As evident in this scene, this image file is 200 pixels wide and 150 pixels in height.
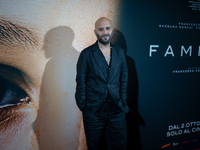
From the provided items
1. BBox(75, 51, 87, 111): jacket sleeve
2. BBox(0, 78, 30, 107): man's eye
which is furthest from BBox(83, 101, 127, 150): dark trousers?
BBox(0, 78, 30, 107): man's eye

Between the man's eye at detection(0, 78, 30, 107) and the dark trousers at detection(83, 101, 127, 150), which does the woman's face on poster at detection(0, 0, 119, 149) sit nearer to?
the man's eye at detection(0, 78, 30, 107)

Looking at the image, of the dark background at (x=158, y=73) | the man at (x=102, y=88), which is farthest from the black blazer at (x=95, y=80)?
the dark background at (x=158, y=73)

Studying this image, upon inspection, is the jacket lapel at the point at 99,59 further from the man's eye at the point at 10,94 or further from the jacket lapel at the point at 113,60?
the man's eye at the point at 10,94

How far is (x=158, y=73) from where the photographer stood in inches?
83.1

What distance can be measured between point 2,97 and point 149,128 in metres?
1.92


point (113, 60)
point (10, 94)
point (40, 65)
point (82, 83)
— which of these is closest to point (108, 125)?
point (82, 83)

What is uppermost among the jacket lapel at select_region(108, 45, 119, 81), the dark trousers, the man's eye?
the jacket lapel at select_region(108, 45, 119, 81)

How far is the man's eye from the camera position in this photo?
1651mm

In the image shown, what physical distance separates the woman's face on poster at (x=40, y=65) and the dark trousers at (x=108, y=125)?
1.67ft

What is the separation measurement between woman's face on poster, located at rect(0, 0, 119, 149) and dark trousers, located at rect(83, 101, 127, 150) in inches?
20.0

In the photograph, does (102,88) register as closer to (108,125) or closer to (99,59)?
(99,59)

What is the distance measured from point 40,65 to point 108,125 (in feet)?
3.35

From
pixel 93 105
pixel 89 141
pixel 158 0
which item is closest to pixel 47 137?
pixel 89 141

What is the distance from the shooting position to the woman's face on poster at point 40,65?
1.65 m
